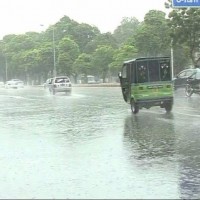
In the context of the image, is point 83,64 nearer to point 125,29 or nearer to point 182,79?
point 182,79

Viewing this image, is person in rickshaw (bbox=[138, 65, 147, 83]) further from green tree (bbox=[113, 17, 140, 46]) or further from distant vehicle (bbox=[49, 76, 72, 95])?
green tree (bbox=[113, 17, 140, 46])

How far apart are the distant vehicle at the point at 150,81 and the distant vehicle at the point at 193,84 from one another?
1000 centimetres

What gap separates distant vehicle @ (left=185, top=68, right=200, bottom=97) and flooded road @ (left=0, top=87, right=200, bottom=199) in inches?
513

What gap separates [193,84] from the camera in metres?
29.1

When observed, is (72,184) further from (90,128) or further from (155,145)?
(90,128)

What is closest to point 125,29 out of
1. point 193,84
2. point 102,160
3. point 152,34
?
point 152,34

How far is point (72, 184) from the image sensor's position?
7.15m

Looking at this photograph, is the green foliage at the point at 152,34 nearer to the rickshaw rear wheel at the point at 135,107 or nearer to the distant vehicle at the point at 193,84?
the distant vehicle at the point at 193,84

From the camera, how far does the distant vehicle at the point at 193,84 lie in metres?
28.8

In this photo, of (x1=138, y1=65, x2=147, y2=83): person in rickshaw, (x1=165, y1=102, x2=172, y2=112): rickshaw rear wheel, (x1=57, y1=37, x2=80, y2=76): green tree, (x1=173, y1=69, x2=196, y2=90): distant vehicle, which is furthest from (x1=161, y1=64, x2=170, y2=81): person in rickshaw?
(x1=57, y1=37, x2=80, y2=76): green tree

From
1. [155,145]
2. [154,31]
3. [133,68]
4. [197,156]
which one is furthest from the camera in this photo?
[154,31]

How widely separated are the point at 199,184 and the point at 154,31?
5077 centimetres

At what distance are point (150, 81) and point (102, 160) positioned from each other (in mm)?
10231

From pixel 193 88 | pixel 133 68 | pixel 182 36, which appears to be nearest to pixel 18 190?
pixel 133 68
